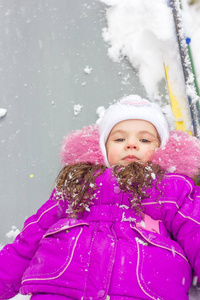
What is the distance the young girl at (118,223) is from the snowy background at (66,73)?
0.93 feet

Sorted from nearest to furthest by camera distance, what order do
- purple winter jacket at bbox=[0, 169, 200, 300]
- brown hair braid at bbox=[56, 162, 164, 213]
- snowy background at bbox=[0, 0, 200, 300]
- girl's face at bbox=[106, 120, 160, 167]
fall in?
1. purple winter jacket at bbox=[0, 169, 200, 300]
2. brown hair braid at bbox=[56, 162, 164, 213]
3. girl's face at bbox=[106, 120, 160, 167]
4. snowy background at bbox=[0, 0, 200, 300]

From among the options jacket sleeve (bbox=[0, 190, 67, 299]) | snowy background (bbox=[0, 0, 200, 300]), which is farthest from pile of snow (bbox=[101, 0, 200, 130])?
jacket sleeve (bbox=[0, 190, 67, 299])

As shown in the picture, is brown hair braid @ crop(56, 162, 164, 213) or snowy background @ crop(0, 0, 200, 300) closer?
brown hair braid @ crop(56, 162, 164, 213)

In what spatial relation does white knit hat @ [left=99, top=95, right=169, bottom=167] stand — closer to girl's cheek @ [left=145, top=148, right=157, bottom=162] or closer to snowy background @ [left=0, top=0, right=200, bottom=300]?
girl's cheek @ [left=145, top=148, right=157, bottom=162]

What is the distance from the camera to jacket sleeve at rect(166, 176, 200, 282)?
1017 mm

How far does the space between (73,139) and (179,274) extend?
611mm

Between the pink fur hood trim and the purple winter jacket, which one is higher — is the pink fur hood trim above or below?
above

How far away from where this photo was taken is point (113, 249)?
0.98 meters

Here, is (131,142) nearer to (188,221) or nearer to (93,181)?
(93,181)

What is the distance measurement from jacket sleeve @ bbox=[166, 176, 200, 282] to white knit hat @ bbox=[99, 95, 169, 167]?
0.22 metres

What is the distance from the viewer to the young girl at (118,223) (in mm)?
961

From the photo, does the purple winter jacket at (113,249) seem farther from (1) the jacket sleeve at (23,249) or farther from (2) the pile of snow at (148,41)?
(2) the pile of snow at (148,41)

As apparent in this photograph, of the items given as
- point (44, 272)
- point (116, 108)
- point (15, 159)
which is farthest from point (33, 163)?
point (44, 272)

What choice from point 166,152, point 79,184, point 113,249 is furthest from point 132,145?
point 113,249
